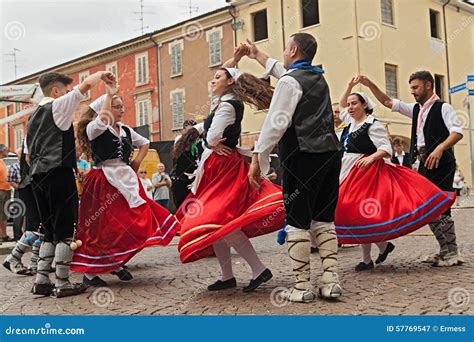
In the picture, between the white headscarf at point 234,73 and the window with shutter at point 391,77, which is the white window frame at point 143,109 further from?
the white headscarf at point 234,73

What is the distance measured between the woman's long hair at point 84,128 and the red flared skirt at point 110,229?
33 centimetres

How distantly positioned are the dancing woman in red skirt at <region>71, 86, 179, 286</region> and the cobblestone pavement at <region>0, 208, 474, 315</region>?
12.0 inches

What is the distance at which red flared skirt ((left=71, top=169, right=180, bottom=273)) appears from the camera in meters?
5.01

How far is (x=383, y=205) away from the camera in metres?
5.05

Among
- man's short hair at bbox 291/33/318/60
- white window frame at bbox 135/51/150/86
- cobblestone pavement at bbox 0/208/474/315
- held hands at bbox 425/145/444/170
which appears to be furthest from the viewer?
white window frame at bbox 135/51/150/86

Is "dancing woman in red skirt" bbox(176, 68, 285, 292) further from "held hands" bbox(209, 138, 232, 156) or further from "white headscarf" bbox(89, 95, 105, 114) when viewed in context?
"white headscarf" bbox(89, 95, 105, 114)

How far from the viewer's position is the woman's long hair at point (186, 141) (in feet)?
21.2

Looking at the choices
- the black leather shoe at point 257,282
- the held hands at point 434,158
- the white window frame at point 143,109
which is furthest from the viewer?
the white window frame at point 143,109

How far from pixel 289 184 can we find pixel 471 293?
4.80ft

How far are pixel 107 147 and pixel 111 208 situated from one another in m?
0.54

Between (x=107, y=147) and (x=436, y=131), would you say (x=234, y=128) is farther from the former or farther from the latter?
(x=436, y=131)

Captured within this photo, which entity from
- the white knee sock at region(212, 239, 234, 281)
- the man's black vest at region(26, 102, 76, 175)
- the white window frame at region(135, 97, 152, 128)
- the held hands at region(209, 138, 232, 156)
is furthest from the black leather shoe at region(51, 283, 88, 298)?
the white window frame at region(135, 97, 152, 128)

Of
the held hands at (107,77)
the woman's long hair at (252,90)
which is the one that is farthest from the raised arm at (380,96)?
the held hands at (107,77)
